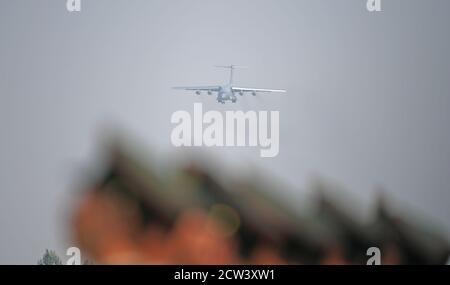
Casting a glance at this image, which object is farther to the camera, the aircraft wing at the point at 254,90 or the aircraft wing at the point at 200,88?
the aircraft wing at the point at 254,90

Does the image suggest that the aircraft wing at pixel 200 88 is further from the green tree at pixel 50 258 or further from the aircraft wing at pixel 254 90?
the green tree at pixel 50 258

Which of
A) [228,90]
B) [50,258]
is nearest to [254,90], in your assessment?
[228,90]

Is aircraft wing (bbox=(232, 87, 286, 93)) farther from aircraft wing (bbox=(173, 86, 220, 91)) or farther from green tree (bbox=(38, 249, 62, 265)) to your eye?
green tree (bbox=(38, 249, 62, 265))

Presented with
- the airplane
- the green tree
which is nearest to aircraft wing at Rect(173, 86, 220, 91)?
the airplane

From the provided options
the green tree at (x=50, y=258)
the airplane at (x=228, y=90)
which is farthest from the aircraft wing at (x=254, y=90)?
the green tree at (x=50, y=258)

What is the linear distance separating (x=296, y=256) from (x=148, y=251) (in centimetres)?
341

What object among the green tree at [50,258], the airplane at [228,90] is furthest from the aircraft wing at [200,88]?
the green tree at [50,258]

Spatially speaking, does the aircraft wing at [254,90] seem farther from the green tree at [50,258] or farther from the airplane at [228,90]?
the green tree at [50,258]

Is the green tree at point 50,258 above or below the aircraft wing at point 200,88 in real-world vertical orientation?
below

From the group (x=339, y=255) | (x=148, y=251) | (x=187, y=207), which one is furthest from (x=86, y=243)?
(x=339, y=255)

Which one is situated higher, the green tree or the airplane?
the airplane

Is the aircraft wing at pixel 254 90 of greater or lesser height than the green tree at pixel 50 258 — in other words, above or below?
above

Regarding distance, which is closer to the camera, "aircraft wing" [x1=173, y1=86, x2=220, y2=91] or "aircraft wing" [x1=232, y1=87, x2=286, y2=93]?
"aircraft wing" [x1=173, y1=86, x2=220, y2=91]
